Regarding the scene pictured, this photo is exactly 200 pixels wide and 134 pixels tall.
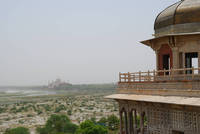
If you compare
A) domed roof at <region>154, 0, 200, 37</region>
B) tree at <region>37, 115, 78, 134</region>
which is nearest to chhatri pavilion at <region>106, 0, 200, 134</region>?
domed roof at <region>154, 0, 200, 37</region>

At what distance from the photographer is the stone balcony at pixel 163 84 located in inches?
295

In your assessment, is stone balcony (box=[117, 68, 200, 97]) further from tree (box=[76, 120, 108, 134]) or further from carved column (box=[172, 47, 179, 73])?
tree (box=[76, 120, 108, 134])

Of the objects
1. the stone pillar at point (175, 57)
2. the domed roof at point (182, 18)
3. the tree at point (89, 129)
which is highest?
the domed roof at point (182, 18)

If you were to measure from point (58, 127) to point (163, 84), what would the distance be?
2490 centimetres

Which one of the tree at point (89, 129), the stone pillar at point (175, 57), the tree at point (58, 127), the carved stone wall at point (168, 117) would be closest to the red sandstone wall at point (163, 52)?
the stone pillar at point (175, 57)

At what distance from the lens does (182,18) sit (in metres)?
9.40

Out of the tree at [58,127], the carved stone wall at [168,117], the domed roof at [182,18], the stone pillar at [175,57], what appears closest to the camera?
the carved stone wall at [168,117]

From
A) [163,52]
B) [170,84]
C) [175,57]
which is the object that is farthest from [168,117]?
[163,52]

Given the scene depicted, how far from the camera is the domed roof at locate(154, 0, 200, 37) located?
920 cm

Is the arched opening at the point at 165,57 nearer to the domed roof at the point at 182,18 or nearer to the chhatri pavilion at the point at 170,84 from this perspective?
the chhatri pavilion at the point at 170,84

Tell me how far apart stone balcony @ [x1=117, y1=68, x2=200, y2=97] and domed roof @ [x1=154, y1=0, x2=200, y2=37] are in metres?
1.63

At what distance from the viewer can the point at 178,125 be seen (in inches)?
302

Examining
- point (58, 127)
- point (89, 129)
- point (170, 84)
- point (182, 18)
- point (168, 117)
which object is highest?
point (182, 18)

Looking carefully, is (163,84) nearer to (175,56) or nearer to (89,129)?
(175,56)
